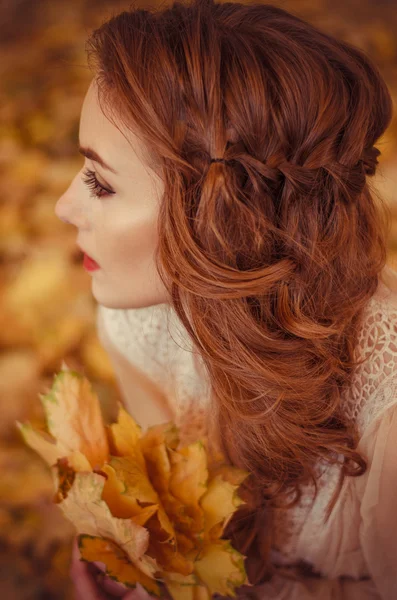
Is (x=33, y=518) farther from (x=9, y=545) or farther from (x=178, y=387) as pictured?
(x=178, y=387)

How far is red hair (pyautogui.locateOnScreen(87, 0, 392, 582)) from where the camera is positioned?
60 cm

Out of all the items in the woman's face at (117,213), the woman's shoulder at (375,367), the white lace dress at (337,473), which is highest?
the woman's face at (117,213)

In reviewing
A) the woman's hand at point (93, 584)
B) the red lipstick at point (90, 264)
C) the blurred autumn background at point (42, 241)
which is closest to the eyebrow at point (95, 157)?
the red lipstick at point (90, 264)

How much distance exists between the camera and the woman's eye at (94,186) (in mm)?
696

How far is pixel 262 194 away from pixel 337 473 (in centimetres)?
38

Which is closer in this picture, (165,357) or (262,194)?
(262,194)

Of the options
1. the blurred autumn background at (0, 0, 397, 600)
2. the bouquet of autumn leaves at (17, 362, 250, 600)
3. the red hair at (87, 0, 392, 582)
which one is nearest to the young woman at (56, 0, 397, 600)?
the red hair at (87, 0, 392, 582)

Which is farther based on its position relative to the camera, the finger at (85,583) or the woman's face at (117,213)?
the finger at (85,583)

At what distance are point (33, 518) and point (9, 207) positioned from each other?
30.7 inches

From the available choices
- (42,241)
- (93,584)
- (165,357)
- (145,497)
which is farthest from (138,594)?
(42,241)

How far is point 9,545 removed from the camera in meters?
1.02

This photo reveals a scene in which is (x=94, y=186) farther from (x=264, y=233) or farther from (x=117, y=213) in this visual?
(x=264, y=233)

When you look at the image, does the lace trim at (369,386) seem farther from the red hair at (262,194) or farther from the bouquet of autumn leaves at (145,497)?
the bouquet of autumn leaves at (145,497)

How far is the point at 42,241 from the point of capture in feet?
4.83
